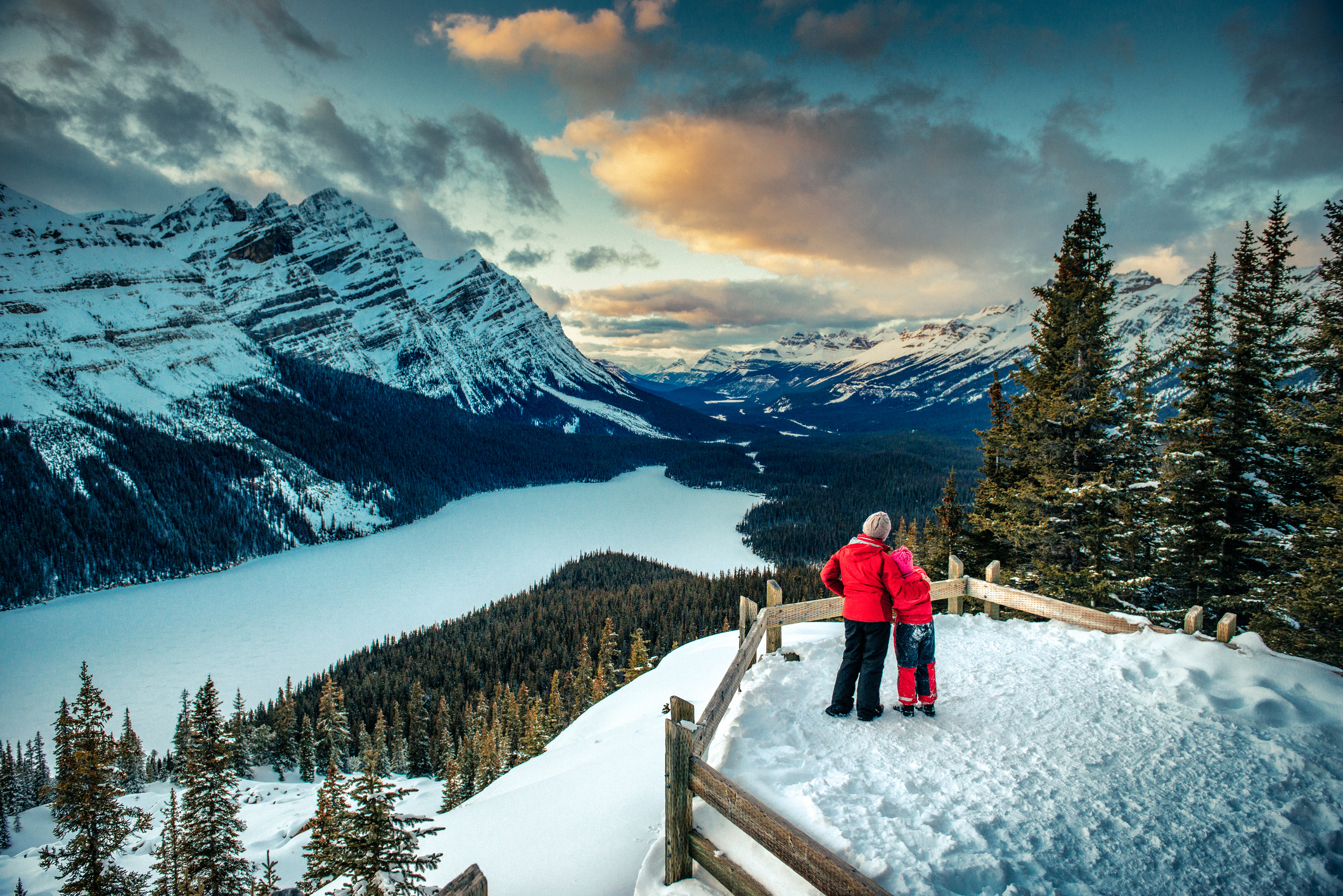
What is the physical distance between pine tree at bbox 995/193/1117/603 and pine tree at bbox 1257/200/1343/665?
3.15 m

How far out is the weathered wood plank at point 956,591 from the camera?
978 cm

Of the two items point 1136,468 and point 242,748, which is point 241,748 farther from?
point 1136,468

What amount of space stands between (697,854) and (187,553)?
390 ft

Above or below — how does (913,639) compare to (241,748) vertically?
above

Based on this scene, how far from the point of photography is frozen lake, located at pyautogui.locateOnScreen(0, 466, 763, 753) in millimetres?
54062

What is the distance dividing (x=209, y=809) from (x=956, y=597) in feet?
61.3

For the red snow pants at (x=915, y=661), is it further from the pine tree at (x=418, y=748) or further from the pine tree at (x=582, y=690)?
the pine tree at (x=418, y=748)

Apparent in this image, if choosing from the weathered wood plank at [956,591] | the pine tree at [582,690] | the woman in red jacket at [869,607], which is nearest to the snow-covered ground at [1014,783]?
the woman in red jacket at [869,607]

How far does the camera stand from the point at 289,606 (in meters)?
74.4

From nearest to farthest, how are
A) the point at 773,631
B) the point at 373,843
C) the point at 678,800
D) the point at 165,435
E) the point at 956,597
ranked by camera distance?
the point at 678,800, the point at 373,843, the point at 773,631, the point at 956,597, the point at 165,435

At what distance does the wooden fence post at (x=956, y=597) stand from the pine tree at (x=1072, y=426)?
5628mm

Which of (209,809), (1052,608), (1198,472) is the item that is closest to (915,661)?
(1052,608)

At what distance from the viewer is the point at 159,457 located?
100188mm

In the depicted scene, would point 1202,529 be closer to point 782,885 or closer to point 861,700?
point 861,700
